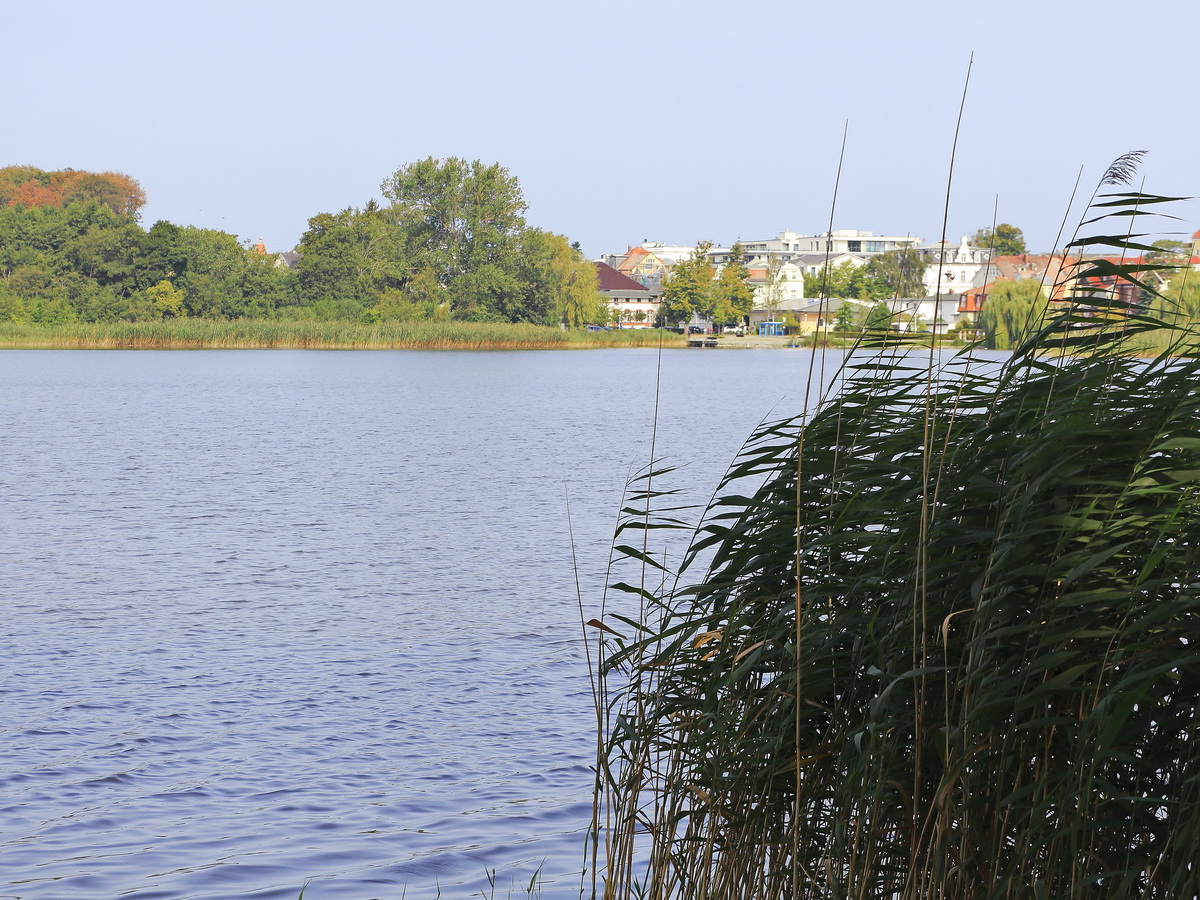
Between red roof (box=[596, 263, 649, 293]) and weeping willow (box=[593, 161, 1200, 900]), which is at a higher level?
red roof (box=[596, 263, 649, 293])

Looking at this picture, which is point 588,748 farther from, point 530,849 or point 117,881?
point 117,881

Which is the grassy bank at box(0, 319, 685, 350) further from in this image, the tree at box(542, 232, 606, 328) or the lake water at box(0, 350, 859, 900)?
the lake water at box(0, 350, 859, 900)

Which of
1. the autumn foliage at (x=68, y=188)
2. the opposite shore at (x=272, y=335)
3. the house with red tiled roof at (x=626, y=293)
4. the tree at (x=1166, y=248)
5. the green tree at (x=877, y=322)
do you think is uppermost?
the autumn foliage at (x=68, y=188)

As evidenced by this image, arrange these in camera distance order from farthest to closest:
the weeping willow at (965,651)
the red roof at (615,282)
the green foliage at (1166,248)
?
the red roof at (615,282) → the green foliage at (1166,248) → the weeping willow at (965,651)

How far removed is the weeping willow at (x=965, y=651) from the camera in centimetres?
302

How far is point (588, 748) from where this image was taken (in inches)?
313

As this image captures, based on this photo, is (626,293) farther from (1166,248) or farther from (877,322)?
(1166,248)

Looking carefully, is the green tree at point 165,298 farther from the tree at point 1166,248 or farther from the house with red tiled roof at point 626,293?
the tree at point 1166,248

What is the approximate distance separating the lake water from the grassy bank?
1994 inches

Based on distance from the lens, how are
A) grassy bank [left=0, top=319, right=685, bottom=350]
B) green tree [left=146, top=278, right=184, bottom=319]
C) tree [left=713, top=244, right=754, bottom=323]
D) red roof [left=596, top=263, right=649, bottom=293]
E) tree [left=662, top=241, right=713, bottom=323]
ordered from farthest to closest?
1. red roof [left=596, top=263, right=649, bottom=293]
2. tree [left=713, top=244, right=754, bottom=323]
3. tree [left=662, top=241, right=713, bottom=323]
4. green tree [left=146, top=278, right=184, bottom=319]
5. grassy bank [left=0, top=319, right=685, bottom=350]

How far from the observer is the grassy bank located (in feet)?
244

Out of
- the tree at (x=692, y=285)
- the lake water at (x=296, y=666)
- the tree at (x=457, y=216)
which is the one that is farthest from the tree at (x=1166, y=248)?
the tree at (x=692, y=285)

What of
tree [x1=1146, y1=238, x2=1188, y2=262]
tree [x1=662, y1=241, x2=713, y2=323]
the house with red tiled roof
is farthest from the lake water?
the house with red tiled roof

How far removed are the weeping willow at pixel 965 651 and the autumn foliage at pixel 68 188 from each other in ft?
369
